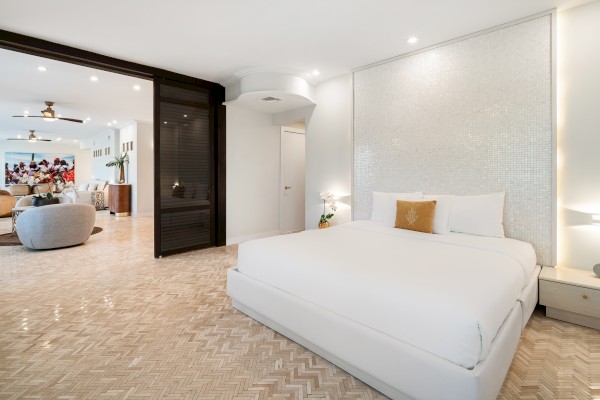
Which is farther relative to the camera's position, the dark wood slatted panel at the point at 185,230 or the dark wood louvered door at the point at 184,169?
the dark wood slatted panel at the point at 185,230

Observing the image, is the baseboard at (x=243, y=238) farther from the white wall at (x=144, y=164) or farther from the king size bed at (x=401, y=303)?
the white wall at (x=144, y=164)

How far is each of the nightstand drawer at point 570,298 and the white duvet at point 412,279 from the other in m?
0.28

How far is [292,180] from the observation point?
6371 millimetres

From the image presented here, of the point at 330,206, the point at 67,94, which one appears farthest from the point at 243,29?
the point at 67,94

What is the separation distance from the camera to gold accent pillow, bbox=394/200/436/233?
3.15 metres

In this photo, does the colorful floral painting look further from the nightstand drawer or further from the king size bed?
the nightstand drawer

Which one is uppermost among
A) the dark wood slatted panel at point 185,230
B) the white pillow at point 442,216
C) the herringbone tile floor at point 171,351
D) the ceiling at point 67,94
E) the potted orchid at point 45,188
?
the ceiling at point 67,94

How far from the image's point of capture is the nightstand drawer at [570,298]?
238 cm

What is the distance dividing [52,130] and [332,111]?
1011 centimetres

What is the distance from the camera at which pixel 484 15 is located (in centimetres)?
301

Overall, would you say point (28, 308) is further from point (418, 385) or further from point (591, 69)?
point (591, 69)

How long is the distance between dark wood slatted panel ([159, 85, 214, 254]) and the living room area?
1063mm

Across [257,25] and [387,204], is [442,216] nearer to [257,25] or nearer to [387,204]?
[387,204]

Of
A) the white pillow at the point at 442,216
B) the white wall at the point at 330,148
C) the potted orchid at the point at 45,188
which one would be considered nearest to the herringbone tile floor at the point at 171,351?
the white pillow at the point at 442,216
